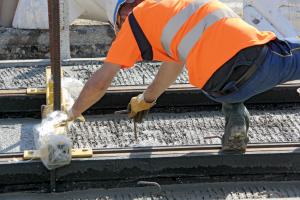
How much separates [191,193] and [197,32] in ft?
3.53

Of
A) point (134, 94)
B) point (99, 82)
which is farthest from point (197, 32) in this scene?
point (134, 94)

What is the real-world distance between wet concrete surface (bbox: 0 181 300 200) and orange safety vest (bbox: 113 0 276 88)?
81 cm

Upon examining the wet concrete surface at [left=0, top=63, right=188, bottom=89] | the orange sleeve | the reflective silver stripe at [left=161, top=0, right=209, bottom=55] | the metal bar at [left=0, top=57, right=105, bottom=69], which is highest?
the reflective silver stripe at [left=161, top=0, right=209, bottom=55]

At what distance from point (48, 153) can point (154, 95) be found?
91cm

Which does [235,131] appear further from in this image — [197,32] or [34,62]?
[34,62]

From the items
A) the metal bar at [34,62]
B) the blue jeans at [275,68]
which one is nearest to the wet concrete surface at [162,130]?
the blue jeans at [275,68]

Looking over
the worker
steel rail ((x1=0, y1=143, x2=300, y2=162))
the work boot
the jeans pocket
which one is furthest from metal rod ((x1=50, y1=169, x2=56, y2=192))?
the jeans pocket

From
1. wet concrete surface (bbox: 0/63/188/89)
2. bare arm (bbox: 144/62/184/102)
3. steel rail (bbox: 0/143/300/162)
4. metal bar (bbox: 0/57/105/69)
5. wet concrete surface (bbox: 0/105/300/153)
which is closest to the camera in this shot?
steel rail (bbox: 0/143/300/162)

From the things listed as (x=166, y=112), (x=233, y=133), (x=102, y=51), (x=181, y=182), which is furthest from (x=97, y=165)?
(x=102, y=51)

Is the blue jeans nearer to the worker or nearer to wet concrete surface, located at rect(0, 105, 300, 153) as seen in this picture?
the worker

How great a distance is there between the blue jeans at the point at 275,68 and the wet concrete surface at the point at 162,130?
86 cm

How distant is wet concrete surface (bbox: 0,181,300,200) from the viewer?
396 cm

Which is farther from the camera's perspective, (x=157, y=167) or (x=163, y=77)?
(x=163, y=77)

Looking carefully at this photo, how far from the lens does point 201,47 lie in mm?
3703
